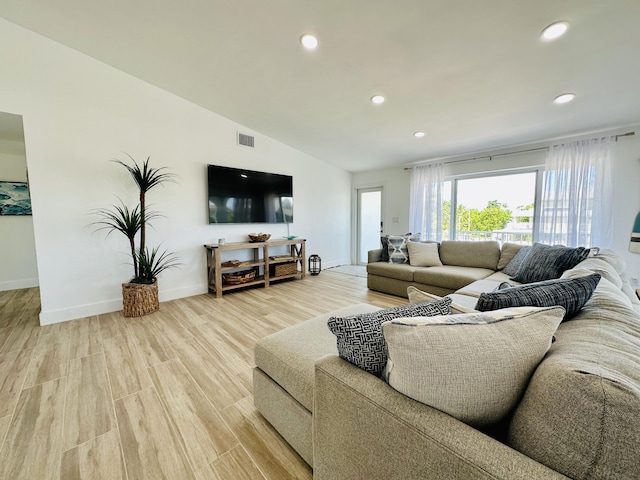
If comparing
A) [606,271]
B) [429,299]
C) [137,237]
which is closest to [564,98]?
[606,271]

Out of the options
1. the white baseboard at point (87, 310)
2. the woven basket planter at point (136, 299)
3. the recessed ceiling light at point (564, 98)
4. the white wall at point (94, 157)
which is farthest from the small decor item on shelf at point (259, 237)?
the recessed ceiling light at point (564, 98)

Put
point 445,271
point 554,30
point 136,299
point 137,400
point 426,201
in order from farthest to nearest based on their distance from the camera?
point 426,201, point 445,271, point 136,299, point 554,30, point 137,400

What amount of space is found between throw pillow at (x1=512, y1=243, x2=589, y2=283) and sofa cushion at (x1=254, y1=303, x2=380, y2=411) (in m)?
2.39

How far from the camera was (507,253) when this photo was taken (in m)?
3.27

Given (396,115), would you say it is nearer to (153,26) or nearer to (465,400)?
(153,26)

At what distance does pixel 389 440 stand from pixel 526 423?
12.8 inches

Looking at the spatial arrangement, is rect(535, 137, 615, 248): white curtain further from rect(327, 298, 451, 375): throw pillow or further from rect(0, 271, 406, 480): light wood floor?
rect(327, 298, 451, 375): throw pillow

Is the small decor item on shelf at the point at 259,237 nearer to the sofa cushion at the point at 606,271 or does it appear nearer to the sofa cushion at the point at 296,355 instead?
the sofa cushion at the point at 296,355

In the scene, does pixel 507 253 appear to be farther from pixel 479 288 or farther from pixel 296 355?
pixel 296 355

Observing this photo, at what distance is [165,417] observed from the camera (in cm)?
142

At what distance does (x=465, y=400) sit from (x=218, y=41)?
10.0 feet

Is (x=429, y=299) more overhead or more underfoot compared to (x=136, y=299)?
more overhead

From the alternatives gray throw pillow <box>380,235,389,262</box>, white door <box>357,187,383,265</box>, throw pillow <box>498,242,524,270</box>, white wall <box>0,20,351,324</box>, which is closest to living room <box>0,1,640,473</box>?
white wall <box>0,20,351,324</box>

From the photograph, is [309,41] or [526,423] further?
[309,41]
